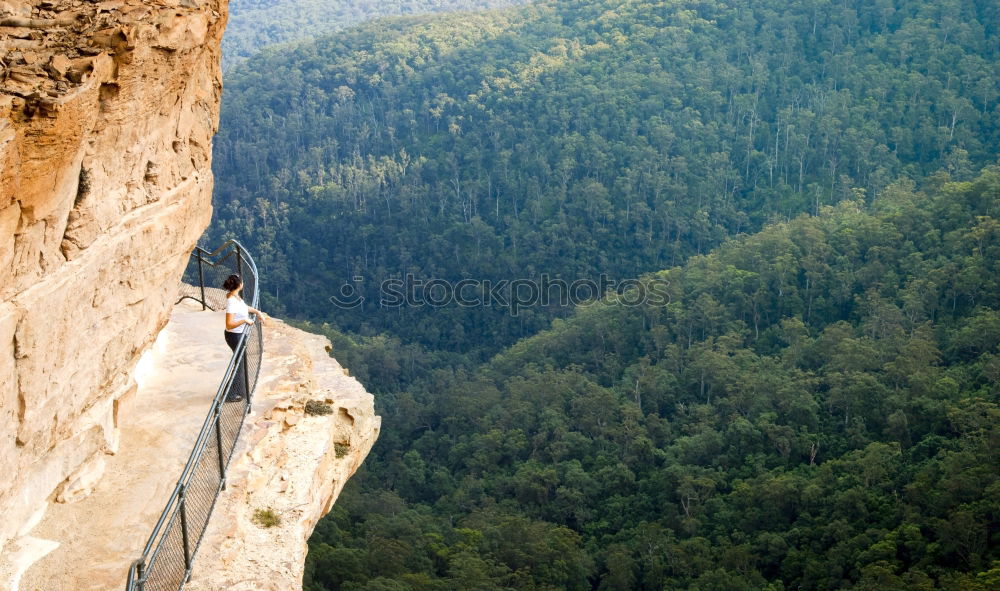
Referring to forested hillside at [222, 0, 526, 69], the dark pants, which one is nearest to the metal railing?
the dark pants

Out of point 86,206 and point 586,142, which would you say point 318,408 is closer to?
point 86,206

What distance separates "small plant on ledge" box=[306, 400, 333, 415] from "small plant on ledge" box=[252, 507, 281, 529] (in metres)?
2.38

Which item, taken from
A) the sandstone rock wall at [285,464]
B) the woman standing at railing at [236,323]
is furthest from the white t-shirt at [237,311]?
the sandstone rock wall at [285,464]

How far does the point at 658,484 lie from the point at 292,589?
32.3 meters

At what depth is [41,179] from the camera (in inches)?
289

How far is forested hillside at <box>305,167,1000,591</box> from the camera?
1224 inches

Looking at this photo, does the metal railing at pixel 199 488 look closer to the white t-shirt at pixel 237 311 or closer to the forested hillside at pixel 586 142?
the white t-shirt at pixel 237 311

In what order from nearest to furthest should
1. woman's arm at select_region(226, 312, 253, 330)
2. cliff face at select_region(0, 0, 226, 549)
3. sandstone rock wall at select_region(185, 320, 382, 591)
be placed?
cliff face at select_region(0, 0, 226, 549) → sandstone rock wall at select_region(185, 320, 382, 591) → woman's arm at select_region(226, 312, 253, 330)

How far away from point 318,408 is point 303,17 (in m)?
171

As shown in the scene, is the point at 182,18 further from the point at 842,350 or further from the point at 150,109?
the point at 842,350

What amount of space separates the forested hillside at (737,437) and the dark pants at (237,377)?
19.5 meters

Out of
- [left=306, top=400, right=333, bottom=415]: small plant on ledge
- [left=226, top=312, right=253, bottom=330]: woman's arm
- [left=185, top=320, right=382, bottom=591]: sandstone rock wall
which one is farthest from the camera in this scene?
[left=306, top=400, right=333, bottom=415]: small plant on ledge

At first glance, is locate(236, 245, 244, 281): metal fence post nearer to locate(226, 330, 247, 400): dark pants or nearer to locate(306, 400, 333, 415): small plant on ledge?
locate(306, 400, 333, 415): small plant on ledge

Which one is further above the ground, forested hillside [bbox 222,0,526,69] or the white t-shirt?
the white t-shirt
